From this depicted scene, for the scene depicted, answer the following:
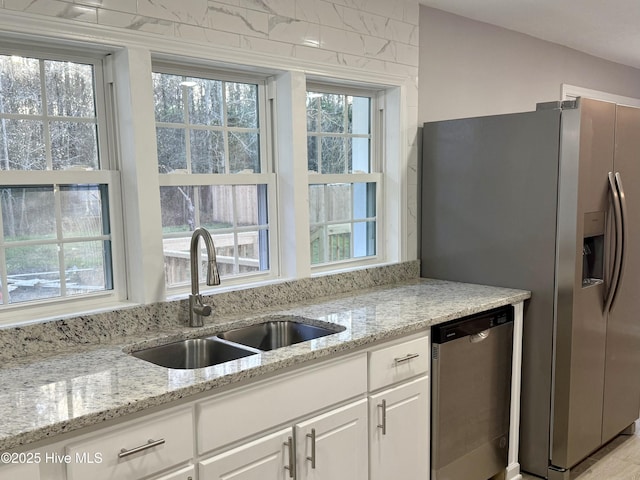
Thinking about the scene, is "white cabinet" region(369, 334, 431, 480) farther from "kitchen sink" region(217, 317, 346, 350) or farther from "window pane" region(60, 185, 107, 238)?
"window pane" region(60, 185, 107, 238)

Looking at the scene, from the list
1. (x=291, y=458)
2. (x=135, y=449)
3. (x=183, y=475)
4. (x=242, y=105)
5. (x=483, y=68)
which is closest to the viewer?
(x=135, y=449)

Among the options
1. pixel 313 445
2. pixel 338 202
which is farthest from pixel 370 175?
pixel 313 445

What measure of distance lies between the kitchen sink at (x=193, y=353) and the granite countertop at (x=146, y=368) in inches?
1.2

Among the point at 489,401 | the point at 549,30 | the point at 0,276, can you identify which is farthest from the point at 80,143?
the point at 549,30

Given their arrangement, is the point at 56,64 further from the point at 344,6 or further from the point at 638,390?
the point at 638,390

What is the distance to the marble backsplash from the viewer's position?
1905 millimetres

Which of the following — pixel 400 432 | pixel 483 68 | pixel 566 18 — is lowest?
pixel 400 432

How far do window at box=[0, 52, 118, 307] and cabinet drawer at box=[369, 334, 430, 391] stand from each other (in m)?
1.10

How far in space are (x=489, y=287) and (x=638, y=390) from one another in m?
1.17

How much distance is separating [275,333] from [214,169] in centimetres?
78

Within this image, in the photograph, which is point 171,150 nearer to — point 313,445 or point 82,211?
point 82,211

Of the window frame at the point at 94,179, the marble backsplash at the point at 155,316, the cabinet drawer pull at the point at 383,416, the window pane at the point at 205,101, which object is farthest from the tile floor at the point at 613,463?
the window pane at the point at 205,101

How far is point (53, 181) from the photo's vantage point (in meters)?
2.05

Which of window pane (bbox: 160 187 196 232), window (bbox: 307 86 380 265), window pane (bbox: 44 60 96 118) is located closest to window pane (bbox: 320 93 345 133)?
window (bbox: 307 86 380 265)
